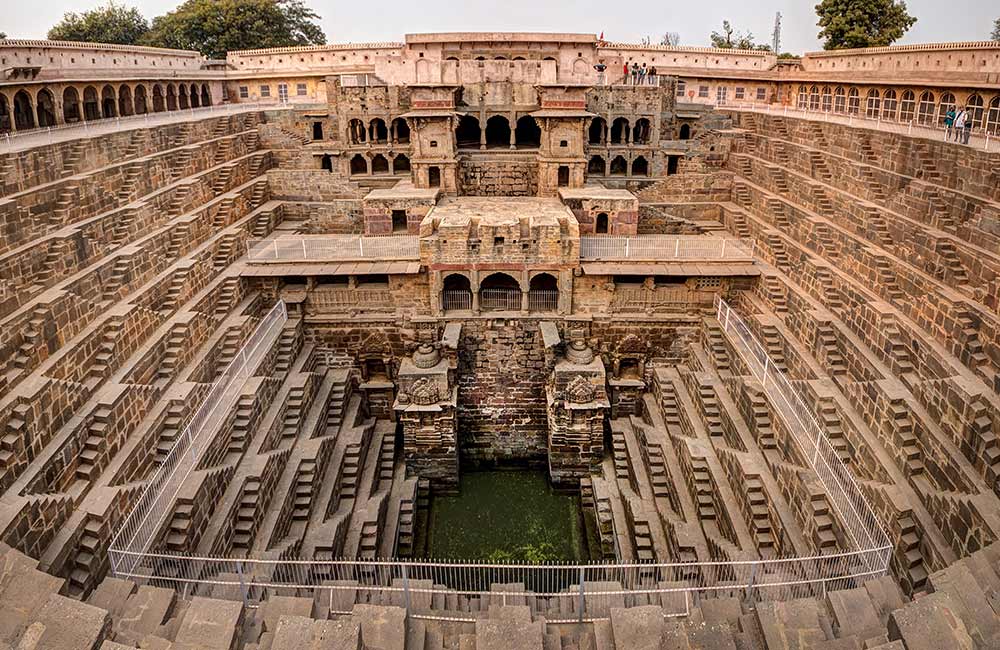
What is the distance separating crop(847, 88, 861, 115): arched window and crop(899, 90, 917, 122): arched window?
3.29m

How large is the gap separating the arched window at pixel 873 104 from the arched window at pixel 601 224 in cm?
1653

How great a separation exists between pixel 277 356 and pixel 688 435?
37.4 ft

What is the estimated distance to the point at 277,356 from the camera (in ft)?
58.1

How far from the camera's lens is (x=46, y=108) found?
1118 inches

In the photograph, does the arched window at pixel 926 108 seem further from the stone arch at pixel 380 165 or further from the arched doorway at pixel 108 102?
the arched doorway at pixel 108 102

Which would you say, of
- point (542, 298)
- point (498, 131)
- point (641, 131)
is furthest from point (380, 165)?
point (542, 298)

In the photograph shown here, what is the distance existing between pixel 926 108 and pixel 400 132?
22210 mm

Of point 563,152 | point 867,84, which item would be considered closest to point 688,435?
point 563,152

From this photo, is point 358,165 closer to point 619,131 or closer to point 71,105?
point 619,131

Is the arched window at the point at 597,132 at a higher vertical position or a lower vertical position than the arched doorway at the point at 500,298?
higher

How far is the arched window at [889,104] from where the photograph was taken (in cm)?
2797

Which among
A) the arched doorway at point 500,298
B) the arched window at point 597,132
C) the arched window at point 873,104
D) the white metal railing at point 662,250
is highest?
the arched window at point 873,104

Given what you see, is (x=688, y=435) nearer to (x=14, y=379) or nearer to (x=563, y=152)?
(x=563, y=152)

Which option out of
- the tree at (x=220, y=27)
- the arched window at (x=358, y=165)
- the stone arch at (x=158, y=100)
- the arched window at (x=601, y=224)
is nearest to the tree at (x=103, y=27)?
the tree at (x=220, y=27)
